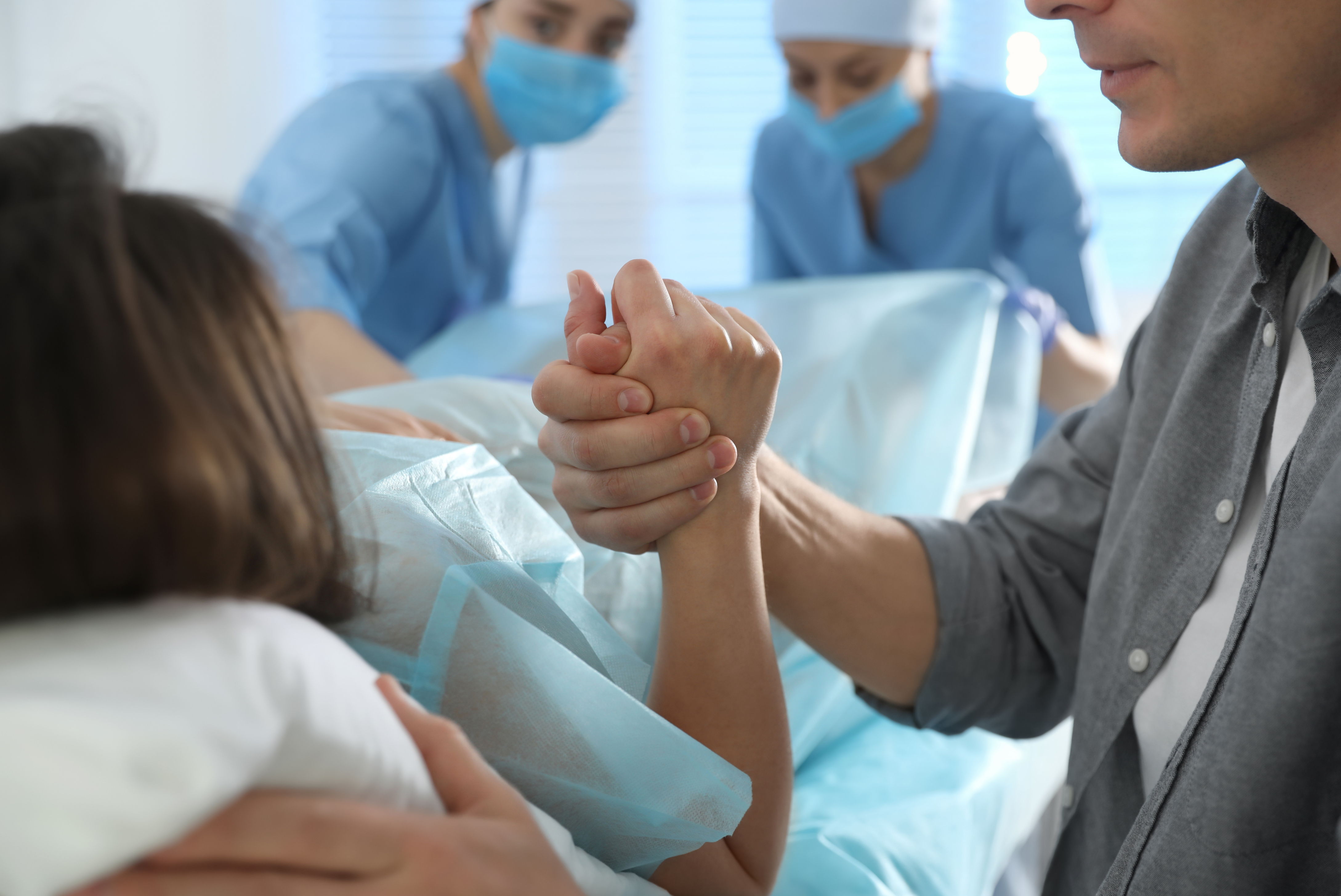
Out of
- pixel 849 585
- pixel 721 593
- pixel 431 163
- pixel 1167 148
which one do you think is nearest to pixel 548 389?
pixel 721 593

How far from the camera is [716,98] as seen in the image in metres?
2.84

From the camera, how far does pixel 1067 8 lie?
0.73m

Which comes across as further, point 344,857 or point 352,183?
point 352,183

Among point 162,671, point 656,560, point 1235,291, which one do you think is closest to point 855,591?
point 656,560

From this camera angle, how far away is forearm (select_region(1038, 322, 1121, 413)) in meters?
1.66

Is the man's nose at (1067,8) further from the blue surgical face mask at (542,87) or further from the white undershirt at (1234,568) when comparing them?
the blue surgical face mask at (542,87)

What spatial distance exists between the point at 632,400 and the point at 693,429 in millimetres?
41

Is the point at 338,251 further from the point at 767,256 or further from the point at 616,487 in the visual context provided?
the point at 616,487

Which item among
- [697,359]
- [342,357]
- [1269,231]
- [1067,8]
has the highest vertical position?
[1067,8]

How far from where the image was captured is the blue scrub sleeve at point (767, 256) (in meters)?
2.10

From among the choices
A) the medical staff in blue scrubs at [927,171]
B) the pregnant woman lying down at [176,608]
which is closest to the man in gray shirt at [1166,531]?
the pregnant woman lying down at [176,608]

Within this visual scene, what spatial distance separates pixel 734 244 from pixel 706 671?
2.40 m

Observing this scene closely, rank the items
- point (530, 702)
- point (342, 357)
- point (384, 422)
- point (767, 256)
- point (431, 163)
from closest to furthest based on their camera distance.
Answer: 1. point (530, 702)
2. point (384, 422)
3. point (342, 357)
4. point (431, 163)
5. point (767, 256)

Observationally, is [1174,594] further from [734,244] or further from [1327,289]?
[734,244]
